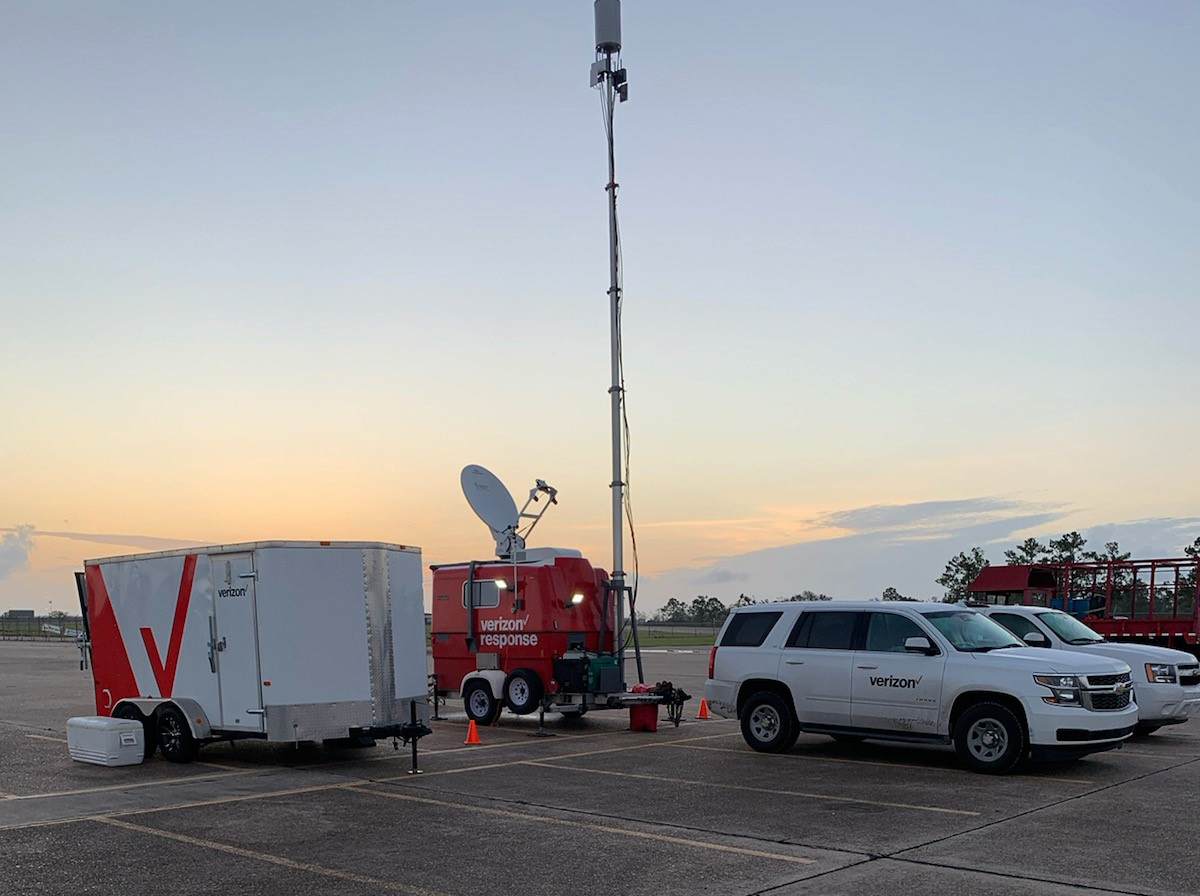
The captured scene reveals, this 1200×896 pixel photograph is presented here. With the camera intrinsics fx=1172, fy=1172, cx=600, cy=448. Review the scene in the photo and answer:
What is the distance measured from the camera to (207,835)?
9.93 meters

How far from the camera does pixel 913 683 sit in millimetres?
13539


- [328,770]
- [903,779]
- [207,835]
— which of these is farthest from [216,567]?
[903,779]

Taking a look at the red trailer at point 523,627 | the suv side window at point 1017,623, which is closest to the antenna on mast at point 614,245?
the red trailer at point 523,627

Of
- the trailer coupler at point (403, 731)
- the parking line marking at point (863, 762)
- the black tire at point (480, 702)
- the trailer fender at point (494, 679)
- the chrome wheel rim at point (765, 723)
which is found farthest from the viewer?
the black tire at point (480, 702)

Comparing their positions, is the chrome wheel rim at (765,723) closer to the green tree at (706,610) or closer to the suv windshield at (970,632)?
the suv windshield at (970,632)

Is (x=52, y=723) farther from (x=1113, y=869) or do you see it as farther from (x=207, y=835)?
(x=1113, y=869)

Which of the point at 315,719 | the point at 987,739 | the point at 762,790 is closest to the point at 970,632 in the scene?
the point at 987,739

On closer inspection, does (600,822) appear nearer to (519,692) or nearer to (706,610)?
(519,692)

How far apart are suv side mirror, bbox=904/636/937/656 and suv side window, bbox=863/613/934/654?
0.22m

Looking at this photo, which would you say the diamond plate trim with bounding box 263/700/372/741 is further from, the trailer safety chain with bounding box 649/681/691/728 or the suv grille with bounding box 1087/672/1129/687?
the suv grille with bounding box 1087/672/1129/687

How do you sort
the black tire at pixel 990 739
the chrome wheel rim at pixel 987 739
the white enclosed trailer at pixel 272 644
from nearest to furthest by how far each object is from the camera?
the black tire at pixel 990 739
the chrome wheel rim at pixel 987 739
the white enclosed trailer at pixel 272 644

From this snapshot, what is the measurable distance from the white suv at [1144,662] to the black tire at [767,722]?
3.48 metres

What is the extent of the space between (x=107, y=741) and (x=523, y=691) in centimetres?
648

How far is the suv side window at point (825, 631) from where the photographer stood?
14.5 m
